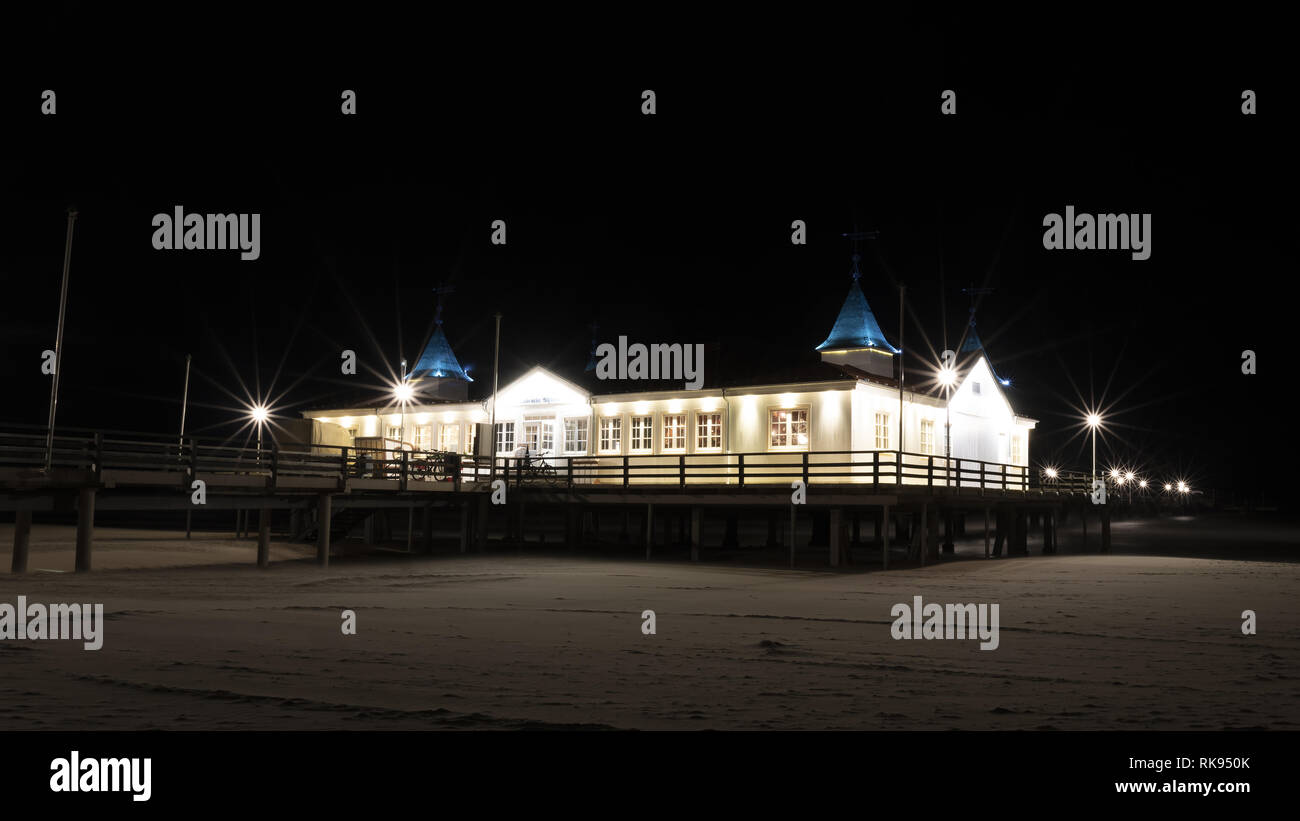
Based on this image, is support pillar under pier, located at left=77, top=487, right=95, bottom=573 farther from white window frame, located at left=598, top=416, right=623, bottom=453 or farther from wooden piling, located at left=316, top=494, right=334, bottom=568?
white window frame, located at left=598, top=416, right=623, bottom=453

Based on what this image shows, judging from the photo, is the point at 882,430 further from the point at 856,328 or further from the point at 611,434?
the point at 611,434

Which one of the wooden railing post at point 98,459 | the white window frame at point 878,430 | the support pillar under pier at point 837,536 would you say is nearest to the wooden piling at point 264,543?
the wooden railing post at point 98,459

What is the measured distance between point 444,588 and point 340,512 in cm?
1378

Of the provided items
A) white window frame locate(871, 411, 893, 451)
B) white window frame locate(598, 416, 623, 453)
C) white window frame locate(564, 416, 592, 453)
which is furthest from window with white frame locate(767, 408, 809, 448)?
white window frame locate(564, 416, 592, 453)

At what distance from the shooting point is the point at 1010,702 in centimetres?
849

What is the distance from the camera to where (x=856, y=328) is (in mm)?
36250

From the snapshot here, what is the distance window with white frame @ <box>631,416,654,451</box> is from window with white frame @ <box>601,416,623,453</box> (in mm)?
521

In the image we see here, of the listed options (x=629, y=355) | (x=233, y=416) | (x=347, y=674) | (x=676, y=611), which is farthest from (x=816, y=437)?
(x=233, y=416)

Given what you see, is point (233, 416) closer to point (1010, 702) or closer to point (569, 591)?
point (569, 591)

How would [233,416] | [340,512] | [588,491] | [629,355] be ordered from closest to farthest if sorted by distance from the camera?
[588,491] → [340,512] → [629,355] → [233,416]

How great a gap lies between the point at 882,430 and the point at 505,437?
12945 mm

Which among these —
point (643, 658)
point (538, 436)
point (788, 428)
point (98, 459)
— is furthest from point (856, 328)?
point (643, 658)

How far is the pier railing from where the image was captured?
22.2m

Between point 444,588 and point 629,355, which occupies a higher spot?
point 629,355
